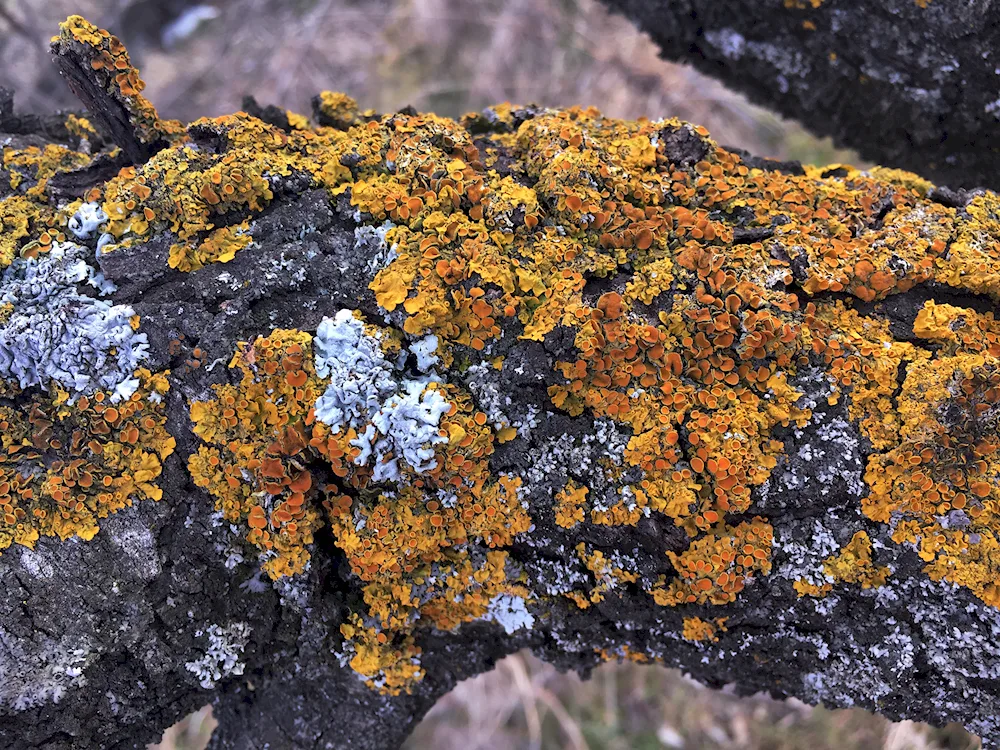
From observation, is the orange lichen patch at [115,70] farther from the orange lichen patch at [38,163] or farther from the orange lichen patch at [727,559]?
the orange lichen patch at [727,559]

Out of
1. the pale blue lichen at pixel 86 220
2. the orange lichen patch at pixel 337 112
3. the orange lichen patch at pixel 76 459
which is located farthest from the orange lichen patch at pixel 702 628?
the pale blue lichen at pixel 86 220

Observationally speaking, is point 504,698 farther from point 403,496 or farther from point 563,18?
point 563,18

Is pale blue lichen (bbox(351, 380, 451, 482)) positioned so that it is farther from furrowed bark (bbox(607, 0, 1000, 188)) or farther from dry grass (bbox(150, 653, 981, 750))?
dry grass (bbox(150, 653, 981, 750))

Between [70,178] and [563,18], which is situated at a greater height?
[563,18]

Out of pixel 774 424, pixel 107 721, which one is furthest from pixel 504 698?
pixel 774 424

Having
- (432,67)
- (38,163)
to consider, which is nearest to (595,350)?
(38,163)

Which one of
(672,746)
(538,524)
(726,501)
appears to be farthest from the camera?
(672,746)

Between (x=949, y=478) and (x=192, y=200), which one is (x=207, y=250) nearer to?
(x=192, y=200)

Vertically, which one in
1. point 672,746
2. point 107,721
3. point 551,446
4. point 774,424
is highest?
point 774,424
